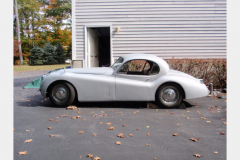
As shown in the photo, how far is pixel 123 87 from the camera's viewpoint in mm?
5695

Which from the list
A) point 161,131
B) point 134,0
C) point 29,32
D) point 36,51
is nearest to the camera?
point 161,131

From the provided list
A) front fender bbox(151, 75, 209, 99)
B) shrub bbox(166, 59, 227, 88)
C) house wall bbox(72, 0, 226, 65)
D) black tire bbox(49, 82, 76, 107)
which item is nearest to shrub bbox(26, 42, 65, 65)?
house wall bbox(72, 0, 226, 65)

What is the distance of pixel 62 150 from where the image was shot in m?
3.17

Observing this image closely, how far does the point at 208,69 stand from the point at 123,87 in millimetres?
4351

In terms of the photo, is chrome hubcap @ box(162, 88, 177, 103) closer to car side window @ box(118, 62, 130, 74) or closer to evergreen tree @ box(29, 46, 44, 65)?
car side window @ box(118, 62, 130, 74)

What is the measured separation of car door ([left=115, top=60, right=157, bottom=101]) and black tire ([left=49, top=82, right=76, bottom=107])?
123 cm

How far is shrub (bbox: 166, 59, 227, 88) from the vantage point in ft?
27.4

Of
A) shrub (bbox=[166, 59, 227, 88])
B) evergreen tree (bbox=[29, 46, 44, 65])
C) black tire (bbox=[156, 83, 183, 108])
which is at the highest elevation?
evergreen tree (bbox=[29, 46, 44, 65])

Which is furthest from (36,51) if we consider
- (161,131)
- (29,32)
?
(161,131)

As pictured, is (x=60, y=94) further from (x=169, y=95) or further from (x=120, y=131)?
(x=169, y=95)

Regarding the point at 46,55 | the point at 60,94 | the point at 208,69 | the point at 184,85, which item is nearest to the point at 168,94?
the point at 184,85

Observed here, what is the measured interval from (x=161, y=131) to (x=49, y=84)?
322 cm

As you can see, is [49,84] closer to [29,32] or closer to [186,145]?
[186,145]

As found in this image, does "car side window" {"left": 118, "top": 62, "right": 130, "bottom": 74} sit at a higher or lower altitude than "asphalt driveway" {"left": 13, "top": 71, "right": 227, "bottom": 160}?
higher
